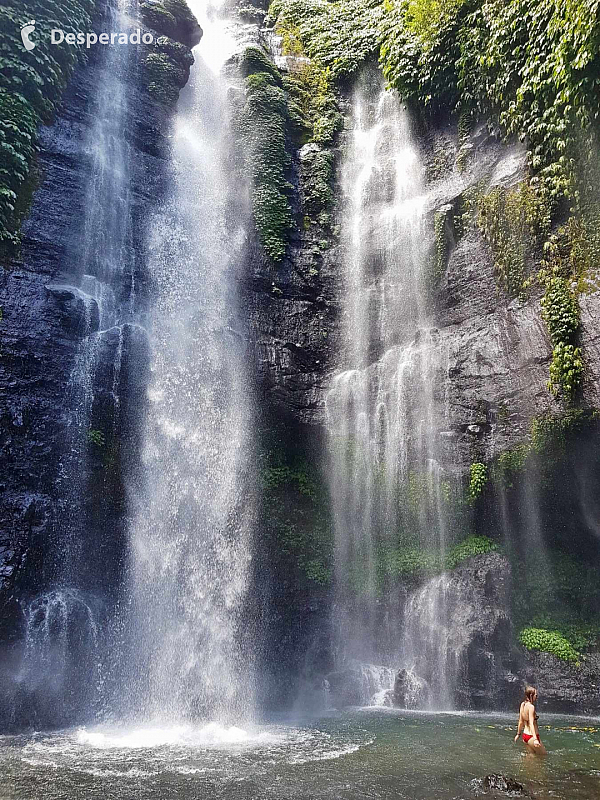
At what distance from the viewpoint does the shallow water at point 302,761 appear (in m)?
5.86

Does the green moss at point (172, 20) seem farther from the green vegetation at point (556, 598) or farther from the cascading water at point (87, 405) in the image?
the green vegetation at point (556, 598)

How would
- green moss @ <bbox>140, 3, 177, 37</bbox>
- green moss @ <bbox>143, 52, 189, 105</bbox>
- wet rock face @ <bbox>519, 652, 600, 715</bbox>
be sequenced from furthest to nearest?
1. green moss @ <bbox>140, 3, 177, 37</bbox>
2. green moss @ <bbox>143, 52, 189, 105</bbox>
3. wet rock face @ <bbox>519, 652, 600, 715</bbox>

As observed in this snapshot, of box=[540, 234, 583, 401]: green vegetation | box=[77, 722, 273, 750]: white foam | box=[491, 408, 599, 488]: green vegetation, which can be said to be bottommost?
box=[77, 722, 273, 750]: white foam

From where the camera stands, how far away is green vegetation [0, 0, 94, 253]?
13617 millimetres

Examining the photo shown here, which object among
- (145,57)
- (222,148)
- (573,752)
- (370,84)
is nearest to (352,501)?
(573,752)

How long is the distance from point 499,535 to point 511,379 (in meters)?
3.56

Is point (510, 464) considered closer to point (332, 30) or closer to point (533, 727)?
point (533, 727)

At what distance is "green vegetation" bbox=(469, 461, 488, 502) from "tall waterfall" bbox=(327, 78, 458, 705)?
63 centimetres

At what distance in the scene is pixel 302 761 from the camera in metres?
7.10

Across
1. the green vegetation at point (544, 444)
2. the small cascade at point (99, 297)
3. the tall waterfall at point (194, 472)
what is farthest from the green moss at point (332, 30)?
the green vegetation at point (544, 444)

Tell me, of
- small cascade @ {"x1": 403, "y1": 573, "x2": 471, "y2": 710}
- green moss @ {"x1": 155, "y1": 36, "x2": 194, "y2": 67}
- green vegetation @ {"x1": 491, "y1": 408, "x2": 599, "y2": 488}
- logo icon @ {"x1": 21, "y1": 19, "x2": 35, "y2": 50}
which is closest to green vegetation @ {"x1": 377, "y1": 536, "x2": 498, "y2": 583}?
small cascade @ {"x1": 403, "y1": 573, "x2": 471, "y2": 710}

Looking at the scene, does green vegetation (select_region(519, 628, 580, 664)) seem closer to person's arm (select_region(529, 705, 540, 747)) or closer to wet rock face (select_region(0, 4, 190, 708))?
person's arm (select_region(529, 705, 540, 747))

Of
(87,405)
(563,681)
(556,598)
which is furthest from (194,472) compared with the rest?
(563,681)

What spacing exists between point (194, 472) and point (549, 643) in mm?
8446
